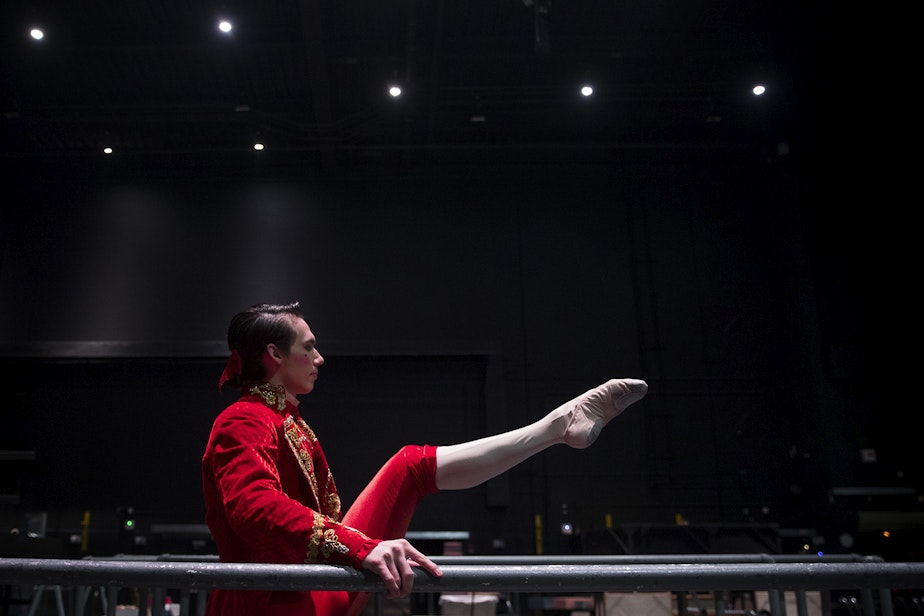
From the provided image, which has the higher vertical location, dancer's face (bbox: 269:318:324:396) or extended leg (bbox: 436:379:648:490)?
dancer's face (bbox: 269:318:324:396)

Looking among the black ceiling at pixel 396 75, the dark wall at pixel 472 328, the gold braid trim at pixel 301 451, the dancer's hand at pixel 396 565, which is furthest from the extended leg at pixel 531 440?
the dark wall at pixel 472 328

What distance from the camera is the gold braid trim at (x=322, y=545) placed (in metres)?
1.42

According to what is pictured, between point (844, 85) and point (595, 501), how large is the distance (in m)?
5.20

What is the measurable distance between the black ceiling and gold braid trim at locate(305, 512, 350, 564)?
5702 millimetres

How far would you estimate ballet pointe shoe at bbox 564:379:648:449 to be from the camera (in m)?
2.07

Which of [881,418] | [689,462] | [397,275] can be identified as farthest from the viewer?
[397,275]

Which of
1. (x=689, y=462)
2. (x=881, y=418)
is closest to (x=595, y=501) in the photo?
(x=689, y=462)

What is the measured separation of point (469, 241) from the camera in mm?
8789

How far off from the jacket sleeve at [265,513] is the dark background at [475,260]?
578cm

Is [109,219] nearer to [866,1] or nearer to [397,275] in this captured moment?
[397,275]

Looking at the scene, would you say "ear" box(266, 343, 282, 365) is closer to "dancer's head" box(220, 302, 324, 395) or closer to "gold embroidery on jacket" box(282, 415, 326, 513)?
"dancer's head" box(220, 302, 324, 395)

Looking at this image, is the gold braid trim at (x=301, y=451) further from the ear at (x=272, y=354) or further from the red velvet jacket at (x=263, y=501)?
the ear at (x=272, y=354)

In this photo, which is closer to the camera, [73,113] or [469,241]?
[73,113]

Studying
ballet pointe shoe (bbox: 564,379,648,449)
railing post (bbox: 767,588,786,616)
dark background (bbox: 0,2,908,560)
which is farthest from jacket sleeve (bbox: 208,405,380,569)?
dark background (bbox: 0,2,908,560)
